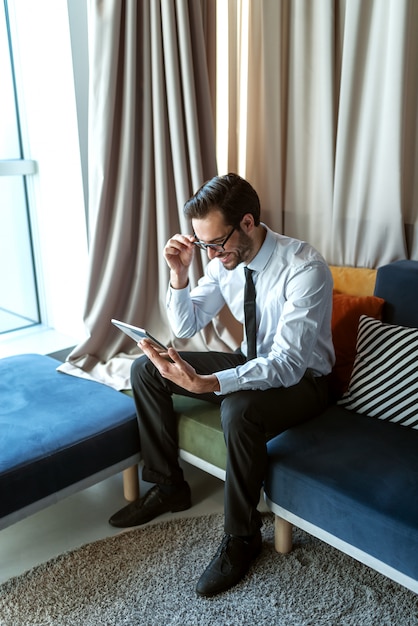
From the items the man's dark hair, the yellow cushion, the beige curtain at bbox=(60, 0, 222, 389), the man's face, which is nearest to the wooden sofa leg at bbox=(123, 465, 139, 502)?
the beige curtain at bbox=(60, 0, 222, 389)

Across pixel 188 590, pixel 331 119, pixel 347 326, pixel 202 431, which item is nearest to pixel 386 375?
pixel 347 326

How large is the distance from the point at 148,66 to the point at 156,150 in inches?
13.1

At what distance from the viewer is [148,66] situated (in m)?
2.49

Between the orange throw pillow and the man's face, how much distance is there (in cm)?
50

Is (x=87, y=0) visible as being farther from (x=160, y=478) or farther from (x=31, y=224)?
(x=160, y=478)

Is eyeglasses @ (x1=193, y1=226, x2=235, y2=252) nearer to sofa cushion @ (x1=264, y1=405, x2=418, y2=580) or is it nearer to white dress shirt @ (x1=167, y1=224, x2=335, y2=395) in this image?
white dress shirt @ (x1=167, y1=224, x2=335, y2=395)

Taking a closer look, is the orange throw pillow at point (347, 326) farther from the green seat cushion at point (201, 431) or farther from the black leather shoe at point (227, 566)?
the black leather shoe at point (227, 566)

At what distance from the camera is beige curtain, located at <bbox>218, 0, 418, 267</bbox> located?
222 cm

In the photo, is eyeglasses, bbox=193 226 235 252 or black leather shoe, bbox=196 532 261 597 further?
eyeglasses, bbox=193 226 235 252

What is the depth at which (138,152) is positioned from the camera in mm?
2609

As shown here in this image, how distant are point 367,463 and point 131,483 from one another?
89cm

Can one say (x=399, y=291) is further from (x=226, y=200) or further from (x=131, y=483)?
(x=131, y=483)

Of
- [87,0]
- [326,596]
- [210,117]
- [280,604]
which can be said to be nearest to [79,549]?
→ [280,604]

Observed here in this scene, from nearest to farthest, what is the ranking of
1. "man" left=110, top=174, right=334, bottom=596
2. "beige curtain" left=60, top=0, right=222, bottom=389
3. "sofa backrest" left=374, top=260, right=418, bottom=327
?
1. "man" left=110, top=174, right=334, bottom=596
2. "sofa backrest" left=374, top=260, right=418, bottom=327
3. "beige curtain" left=60, top=0, right=222, bottom=389
